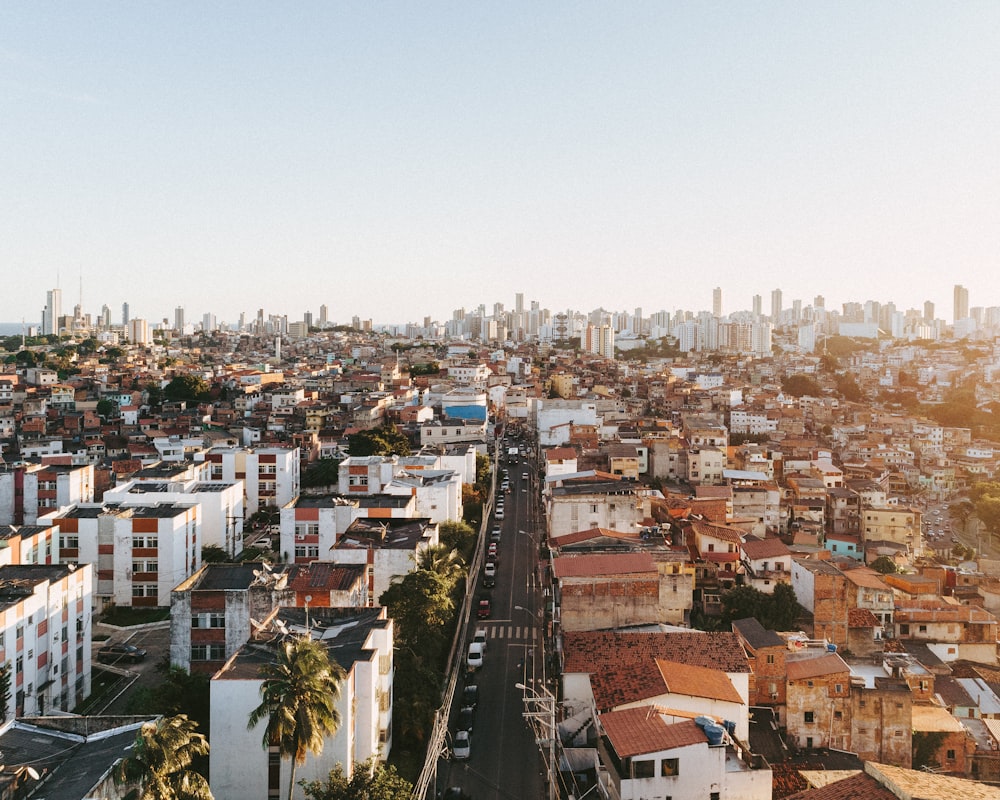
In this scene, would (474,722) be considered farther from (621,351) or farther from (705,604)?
(621,351)

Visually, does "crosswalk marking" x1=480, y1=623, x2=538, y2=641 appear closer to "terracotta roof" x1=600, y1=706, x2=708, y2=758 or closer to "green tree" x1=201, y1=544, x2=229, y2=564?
"terracotta roof" x1=600, y1=706, x2=708, y2=758

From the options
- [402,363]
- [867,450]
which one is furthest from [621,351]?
[867,450]

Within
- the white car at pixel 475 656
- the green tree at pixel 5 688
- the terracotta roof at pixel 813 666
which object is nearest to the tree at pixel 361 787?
the green tree at pixel 5 688

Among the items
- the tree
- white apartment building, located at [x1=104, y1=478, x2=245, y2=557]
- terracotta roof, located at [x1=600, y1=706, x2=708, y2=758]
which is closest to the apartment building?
white apartment building, located at [x1=104, y1=478, x2=245, y2=557]

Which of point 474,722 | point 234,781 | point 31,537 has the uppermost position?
point 31,537

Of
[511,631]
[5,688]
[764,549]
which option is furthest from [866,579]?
[5,688]

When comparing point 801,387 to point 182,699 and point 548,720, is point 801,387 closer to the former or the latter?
point 548,720
